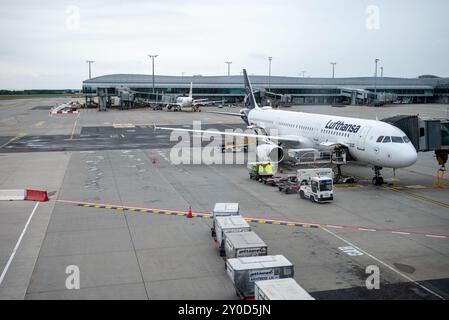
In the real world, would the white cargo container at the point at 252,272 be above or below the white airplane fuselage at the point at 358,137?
below

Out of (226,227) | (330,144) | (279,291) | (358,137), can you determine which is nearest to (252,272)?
(279,291)

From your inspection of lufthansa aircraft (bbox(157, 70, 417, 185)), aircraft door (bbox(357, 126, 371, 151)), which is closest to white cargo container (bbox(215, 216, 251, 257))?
lufthansa aircraft (bbox(157, 70, 417, 185))

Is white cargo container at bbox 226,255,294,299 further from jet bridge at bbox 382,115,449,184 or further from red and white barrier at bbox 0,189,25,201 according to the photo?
jet bridge at bbox 382,115,449,184

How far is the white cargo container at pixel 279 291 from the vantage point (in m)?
14.0

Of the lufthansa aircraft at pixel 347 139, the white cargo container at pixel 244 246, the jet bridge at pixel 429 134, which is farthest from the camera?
the jet bridge at pixel 429 134

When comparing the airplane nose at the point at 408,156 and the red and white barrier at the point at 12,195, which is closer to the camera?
the red and white barrier at the point at 12,195

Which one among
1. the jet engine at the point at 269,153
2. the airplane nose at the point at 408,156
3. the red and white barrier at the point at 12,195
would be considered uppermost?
the airplane nose at the point at 408,156

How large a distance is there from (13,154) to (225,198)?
106 ft

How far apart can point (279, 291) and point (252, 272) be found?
6.68 feet

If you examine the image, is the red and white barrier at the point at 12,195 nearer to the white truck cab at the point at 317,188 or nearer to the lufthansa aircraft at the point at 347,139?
the white truck cab at the point at 317,188

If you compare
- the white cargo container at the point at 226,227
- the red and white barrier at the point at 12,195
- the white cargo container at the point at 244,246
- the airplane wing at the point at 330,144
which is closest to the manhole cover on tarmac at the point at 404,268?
the white cargo container at the point at 244,246

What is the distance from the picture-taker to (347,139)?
36.8m

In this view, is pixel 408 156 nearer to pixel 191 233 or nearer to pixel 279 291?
pixel 191 233

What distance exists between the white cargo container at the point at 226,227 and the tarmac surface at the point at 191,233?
611 mm
